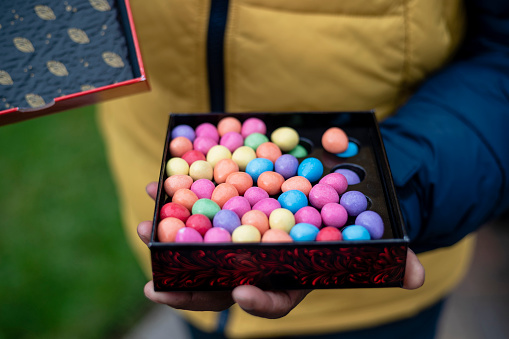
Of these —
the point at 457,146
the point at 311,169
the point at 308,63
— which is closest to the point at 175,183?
the point at 311,169

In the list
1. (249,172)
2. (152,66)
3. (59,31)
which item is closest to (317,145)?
(249,172)

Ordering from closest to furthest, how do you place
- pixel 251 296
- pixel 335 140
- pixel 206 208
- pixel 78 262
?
pixel 251 296, pixel 206 208, pixel 335 140, pixel 78 262

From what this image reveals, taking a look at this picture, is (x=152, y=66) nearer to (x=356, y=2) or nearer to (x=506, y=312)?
(x=356, y=2)

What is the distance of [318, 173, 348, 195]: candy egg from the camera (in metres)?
0.85

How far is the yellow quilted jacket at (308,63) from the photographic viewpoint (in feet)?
3.06

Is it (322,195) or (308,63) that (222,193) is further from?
(308,63)

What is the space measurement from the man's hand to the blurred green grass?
4.10 feet

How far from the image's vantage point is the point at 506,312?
2.07 m

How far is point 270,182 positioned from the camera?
86 centimetres

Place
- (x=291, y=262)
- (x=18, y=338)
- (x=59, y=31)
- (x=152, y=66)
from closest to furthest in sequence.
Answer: (x=291, y=262)
(x=59, y=31)
(x=152, y=66)
(x=18, y=338)

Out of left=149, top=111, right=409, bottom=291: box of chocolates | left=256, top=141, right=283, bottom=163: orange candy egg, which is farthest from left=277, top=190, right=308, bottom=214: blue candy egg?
left=256, top=141, right=283, bottom=163: orange candy egg

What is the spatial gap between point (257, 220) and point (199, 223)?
0.31 ft

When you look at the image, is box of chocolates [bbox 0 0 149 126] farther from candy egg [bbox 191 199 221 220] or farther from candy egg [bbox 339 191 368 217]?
candy egg [bbox 339 191 368 217]

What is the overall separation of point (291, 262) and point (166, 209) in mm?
224
